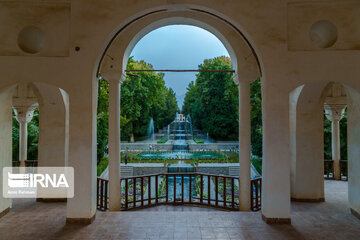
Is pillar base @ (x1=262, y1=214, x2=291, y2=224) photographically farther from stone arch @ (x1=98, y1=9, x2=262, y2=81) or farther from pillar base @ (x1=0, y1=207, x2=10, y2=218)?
pillar base @ (x1=0, y1=207, x2=10, y2=218)

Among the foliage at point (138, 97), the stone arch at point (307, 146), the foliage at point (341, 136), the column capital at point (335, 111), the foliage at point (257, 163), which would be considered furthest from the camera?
the foliage at point (138, 97)

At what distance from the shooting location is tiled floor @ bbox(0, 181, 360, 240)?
4773mm

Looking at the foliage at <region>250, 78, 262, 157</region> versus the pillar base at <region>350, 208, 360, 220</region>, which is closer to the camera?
the pillar base at <region>350, 208, 360, 220</region>

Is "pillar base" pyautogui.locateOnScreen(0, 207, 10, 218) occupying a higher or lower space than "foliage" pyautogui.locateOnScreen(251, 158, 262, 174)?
higher

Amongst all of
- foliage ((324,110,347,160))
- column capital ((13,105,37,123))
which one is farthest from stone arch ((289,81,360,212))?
column capital ((13,105,37,123))

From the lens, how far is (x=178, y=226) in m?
5.18

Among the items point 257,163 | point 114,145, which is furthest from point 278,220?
point 257,163

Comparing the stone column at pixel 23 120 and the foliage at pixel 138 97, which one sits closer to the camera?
the stone column at pixel 23 120

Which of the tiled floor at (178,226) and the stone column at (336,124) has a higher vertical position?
the stone column at (336,124)

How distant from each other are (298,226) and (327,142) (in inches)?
493

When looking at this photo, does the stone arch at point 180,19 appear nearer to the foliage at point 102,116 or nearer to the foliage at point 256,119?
the foliage at point 102,116

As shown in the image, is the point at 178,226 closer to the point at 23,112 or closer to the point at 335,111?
the point at 23,112

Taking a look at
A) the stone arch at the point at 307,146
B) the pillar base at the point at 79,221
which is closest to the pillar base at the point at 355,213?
the stone arch at the point at 307,146

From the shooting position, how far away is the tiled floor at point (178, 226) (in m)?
4.77
